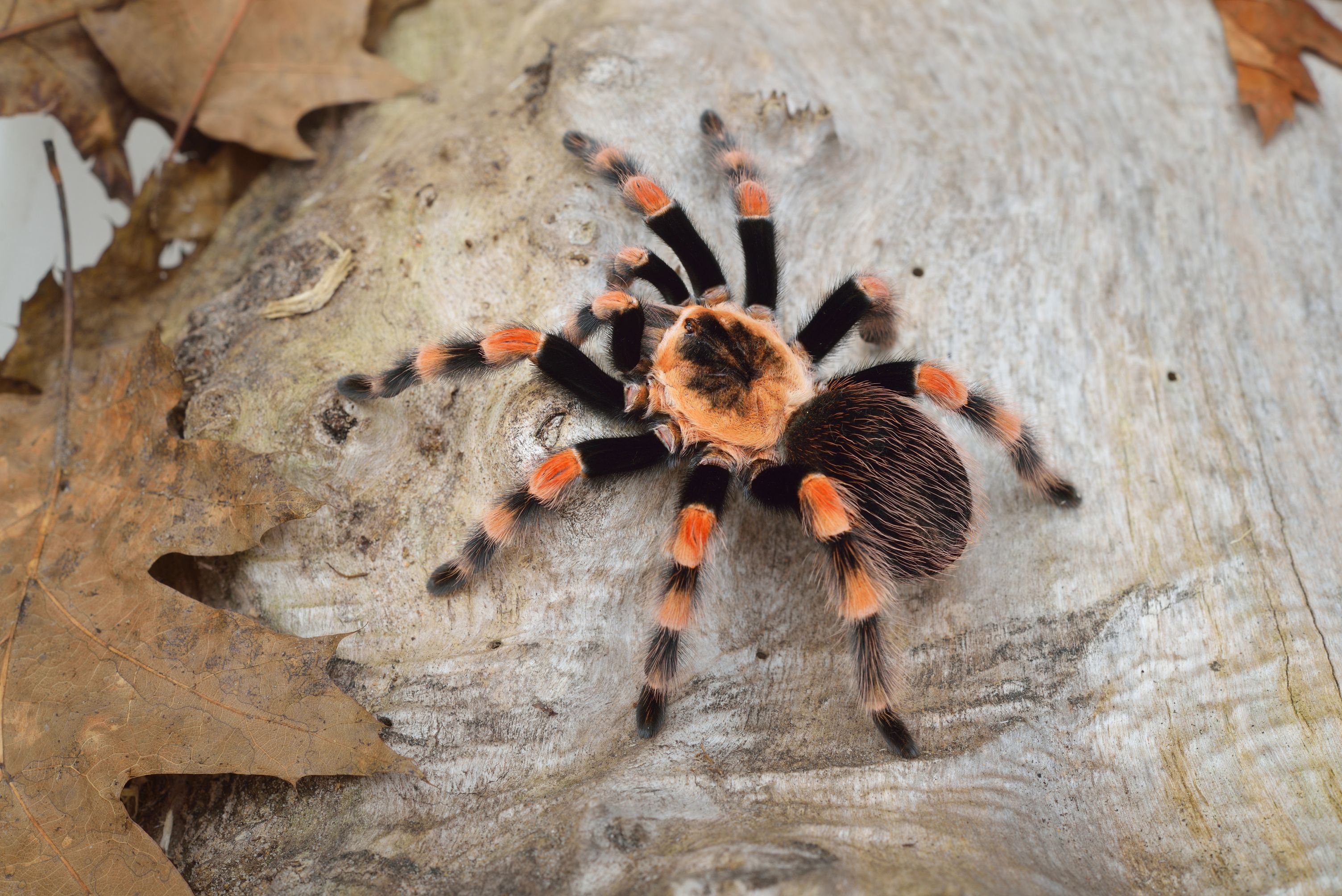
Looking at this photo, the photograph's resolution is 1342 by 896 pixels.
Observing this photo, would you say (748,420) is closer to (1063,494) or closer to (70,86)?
(1063,494)

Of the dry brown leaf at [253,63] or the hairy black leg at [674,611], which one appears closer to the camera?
the hairy black leg at [674,611]

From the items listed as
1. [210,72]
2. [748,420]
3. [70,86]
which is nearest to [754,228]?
[748,420]

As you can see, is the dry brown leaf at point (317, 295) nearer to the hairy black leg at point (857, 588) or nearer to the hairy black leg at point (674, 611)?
the hairy black leg at point (674, 611)

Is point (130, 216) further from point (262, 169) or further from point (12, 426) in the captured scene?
point (12, 426)

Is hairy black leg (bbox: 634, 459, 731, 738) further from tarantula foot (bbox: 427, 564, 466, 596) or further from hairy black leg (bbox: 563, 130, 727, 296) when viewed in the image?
hairy black leg (bbox: 563, 130, 727, 296)

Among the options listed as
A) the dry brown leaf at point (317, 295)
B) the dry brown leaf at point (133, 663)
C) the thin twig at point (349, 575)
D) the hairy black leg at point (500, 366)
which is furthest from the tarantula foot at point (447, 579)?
the dry brown leaf at point (317, 295)

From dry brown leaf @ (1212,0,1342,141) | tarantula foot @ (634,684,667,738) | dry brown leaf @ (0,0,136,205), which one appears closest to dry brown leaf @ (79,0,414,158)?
dry brown leaf @ (0,0,136,205)
